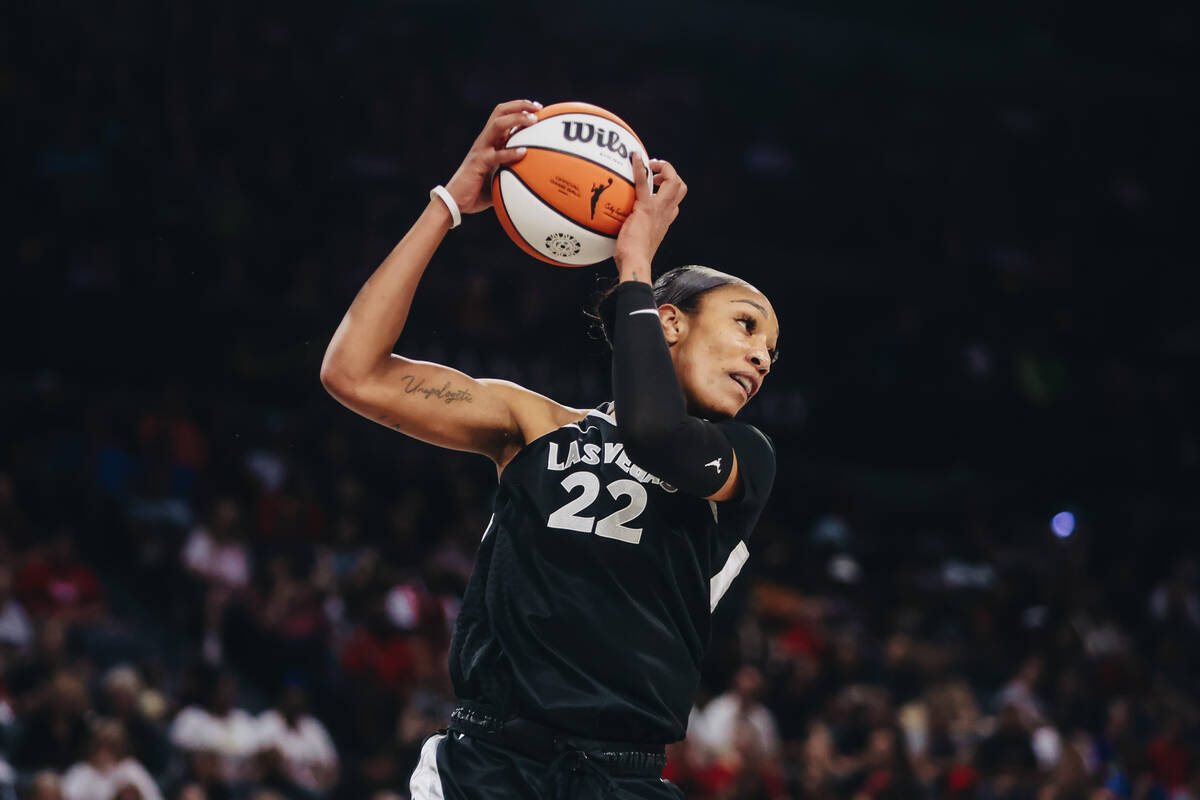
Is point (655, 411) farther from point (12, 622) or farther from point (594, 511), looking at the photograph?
point (12, 622)

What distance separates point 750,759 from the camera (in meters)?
9.12

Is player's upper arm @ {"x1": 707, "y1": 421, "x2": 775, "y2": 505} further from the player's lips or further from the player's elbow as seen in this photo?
the player's elbow

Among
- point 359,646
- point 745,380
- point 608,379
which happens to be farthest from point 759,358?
point 608,379

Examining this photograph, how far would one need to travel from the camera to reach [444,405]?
3260mm

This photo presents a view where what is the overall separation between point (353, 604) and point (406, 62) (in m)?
6.69

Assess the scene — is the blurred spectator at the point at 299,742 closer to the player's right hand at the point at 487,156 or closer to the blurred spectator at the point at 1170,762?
the player's right hand at the point at 487,156

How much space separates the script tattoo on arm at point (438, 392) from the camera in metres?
3.27

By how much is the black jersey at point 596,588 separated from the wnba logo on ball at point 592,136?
72 centimetres

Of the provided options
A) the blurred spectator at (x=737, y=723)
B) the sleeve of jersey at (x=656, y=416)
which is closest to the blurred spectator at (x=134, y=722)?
the blurred spectator at (x=737, y=723)

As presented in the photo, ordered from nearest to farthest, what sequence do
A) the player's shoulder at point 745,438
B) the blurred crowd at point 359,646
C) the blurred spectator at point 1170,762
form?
1. the player's shoulder at point 745,438
2. the blurred crowd at point 359,646
3. the blurred spectator at point 1170,762

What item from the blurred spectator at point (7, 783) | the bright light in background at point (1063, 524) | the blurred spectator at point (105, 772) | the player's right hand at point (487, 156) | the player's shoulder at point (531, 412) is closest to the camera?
the player's shoulder at point (531, 412)

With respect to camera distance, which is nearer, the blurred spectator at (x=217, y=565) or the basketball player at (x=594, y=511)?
the basketball player at (x=594, y=511)

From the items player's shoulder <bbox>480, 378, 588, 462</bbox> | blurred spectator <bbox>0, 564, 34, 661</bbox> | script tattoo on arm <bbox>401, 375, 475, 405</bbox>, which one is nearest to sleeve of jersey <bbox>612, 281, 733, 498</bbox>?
player's shoulder <bbox>480, 378, 588, 462</bbox>

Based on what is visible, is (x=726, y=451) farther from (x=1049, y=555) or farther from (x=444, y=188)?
(x=1049, y=555)
